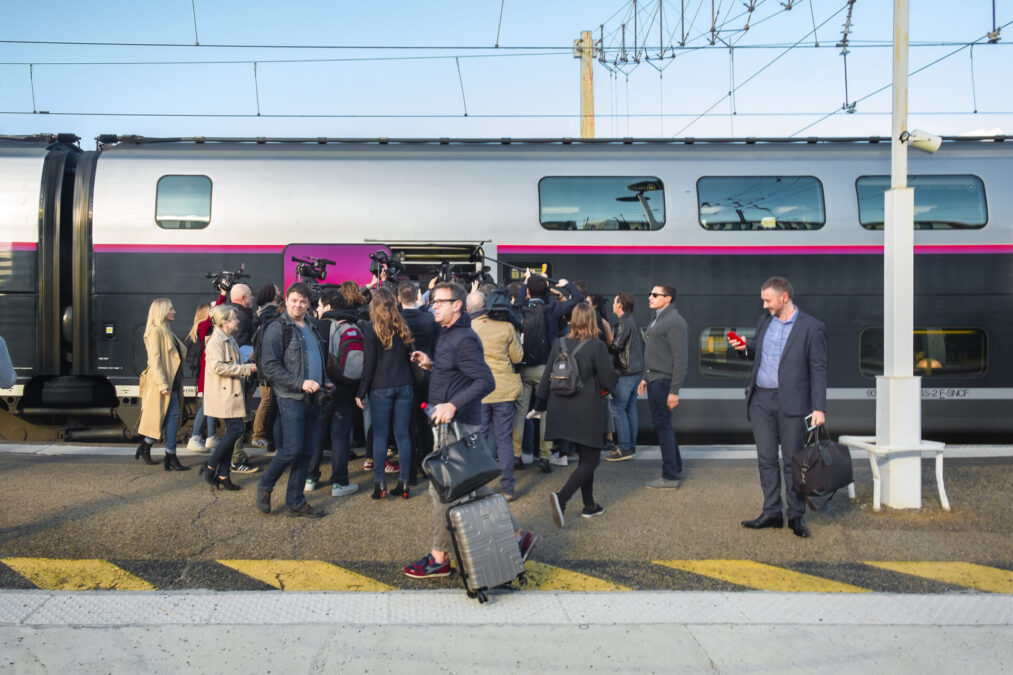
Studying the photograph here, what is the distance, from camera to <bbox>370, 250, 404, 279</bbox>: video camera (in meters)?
8.34

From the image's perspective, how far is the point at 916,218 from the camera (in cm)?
990

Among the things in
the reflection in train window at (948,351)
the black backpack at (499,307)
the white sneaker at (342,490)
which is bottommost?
the white sneaker at (342,490)

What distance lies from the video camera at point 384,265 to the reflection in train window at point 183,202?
2.50 metres

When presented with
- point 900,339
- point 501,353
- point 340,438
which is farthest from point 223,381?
A: point 900,339

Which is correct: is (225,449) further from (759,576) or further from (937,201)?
(937,201)

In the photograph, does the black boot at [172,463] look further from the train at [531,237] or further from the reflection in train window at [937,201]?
the reflection in train window at [937,201]

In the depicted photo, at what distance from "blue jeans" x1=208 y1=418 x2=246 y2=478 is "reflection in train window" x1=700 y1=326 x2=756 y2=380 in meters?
5.38

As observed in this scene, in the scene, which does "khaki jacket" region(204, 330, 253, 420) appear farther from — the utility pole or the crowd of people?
the utility pole

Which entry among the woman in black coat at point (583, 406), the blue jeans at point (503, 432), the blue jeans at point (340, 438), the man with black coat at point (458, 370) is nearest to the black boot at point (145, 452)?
the blue jeans at point (340, 438)

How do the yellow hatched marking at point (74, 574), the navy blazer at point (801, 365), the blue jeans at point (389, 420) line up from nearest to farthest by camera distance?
the yellow hatched marking at point (74, 574) < the navy blazer at point (801, 365) < the blue jeans at point (389, 420)

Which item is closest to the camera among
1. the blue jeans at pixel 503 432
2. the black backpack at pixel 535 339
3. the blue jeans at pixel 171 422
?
the blue jeans at pixel 503 432

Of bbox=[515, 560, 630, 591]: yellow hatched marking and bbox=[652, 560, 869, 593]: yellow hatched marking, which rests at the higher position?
bbox=[515, 560, 630, 591]: yellow hatched marking

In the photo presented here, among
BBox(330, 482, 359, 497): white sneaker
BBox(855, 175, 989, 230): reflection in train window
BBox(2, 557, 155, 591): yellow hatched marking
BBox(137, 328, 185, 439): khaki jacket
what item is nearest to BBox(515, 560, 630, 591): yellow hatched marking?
BBox(2, 557, 155, 591): yellow hatched marking

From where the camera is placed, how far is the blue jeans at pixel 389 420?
6789 millimetres
